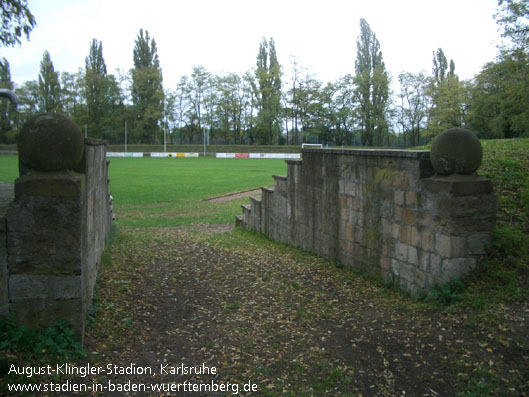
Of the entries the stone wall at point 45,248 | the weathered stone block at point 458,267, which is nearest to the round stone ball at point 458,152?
the weathered stone block at point 458,267

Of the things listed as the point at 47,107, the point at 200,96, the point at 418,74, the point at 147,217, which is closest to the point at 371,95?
the point at 418,74

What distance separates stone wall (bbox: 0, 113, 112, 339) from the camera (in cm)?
436

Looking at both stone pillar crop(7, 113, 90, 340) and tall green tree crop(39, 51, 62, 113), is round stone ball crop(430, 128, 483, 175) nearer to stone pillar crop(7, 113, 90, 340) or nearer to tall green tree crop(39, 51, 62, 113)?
stone pillar crop(7, 113, 90, 340)

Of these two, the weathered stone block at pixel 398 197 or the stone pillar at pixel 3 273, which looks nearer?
the stone pillar at pixel 3 273

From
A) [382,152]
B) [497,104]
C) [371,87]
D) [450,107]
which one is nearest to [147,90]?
[371,87]

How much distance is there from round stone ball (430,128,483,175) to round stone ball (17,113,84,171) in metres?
4.09

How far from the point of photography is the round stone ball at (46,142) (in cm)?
436

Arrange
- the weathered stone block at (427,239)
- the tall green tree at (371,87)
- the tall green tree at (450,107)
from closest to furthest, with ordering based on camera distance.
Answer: the weathered stone block at (427,239), the tall green tree at (450,107), the tall green tree at (371,87)

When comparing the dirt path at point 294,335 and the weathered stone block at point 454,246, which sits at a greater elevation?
the weathered stone block at point 454,246

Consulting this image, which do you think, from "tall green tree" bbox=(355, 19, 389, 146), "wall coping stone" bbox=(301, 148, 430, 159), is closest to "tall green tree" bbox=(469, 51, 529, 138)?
"wall coping stone" bbox=(301, 148, 430, 159)

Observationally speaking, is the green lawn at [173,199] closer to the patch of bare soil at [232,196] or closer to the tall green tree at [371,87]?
the patch of bare soil at [232,196]

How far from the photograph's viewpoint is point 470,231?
5.46m

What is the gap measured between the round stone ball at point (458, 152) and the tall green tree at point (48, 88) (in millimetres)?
81143

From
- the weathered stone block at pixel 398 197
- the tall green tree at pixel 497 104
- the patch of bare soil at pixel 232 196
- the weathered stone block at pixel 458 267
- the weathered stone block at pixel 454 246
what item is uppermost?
the tall green tree at pixel 497 104
